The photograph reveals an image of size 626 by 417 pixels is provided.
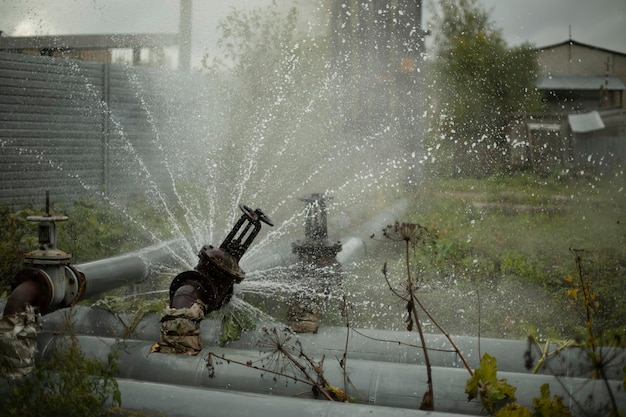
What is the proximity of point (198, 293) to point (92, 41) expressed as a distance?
7569 millimetres

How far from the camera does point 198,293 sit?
4.09 metres

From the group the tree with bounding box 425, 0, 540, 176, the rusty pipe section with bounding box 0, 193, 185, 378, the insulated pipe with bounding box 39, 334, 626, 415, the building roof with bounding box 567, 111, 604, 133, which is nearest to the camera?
the insulated pipe with bounding box 39, 334, 626, 415

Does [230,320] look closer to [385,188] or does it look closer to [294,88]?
[385,188]

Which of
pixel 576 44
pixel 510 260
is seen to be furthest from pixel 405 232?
pixel 576 44

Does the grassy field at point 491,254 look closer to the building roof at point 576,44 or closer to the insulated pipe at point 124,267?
the insulated pipe at point 124,267

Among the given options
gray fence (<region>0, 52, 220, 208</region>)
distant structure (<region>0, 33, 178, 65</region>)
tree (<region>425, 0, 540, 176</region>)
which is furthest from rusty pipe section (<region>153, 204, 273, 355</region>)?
distant structure (<region>0, 33, 178, 65</region>)

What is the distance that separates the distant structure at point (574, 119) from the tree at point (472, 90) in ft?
0.68

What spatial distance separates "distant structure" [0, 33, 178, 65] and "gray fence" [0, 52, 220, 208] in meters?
0.62

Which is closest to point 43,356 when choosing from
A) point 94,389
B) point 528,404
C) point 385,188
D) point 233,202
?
point 94,389

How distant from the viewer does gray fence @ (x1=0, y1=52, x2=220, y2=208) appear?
818 cm

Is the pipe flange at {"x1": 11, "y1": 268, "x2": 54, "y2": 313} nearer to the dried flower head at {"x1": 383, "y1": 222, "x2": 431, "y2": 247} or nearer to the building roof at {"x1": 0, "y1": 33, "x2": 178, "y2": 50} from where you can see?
the dried flower head at {"x1": 383, "y1": 222, "x2": 431, "y2": 247}

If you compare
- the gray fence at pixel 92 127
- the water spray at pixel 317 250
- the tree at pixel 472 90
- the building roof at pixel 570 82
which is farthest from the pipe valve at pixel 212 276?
the building roof at pixel 570 82

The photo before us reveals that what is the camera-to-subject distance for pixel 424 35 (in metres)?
10.3

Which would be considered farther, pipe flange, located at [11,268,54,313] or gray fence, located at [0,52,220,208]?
gray fence, located at [0,52,220,208]
